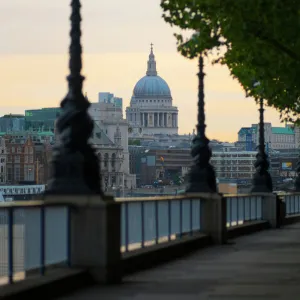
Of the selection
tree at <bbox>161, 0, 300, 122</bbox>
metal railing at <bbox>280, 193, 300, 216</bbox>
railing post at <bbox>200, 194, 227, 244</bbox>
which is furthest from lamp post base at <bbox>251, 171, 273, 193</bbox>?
railing post at <bbox>200, 194, 227, 244</bbox>

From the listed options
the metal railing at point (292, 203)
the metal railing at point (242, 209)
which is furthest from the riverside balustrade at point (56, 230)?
the metal railing at point (292, 203)

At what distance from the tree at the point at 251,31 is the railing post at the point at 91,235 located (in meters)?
8.24

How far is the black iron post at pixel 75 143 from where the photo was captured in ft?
61.6

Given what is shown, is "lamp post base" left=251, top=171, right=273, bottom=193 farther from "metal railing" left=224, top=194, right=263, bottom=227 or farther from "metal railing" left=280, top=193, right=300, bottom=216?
"metal railing" left=224, top=194, right=263, bottom=227

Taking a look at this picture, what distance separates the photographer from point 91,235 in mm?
18484

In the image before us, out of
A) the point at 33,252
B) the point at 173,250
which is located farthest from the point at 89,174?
the point at 173,250

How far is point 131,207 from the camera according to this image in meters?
21.9

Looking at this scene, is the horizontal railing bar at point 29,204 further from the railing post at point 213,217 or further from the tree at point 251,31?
the railing post at point 213,217

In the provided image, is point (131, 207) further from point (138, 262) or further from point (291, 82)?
point (291, 82)

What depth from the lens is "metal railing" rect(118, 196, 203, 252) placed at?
21672mm

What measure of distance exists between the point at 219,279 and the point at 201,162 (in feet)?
39.3

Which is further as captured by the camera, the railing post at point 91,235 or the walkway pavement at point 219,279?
the railing post at point 91,235

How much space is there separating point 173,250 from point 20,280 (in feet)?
29.2

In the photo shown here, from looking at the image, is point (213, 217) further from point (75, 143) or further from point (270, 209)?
Answer: point (270, 209)
